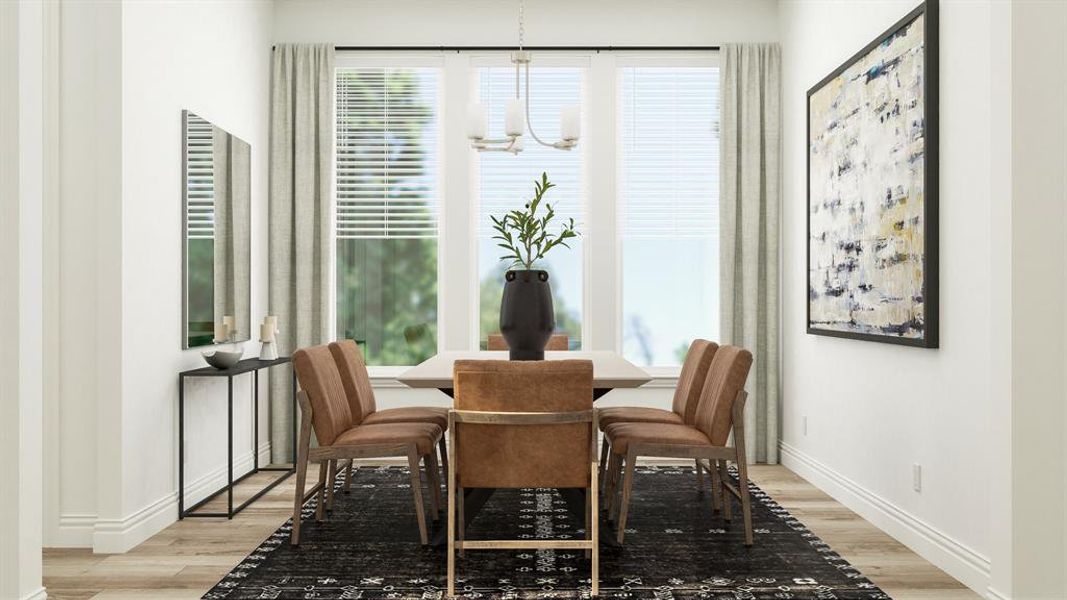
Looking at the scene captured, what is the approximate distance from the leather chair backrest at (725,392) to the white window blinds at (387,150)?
265 centimetres

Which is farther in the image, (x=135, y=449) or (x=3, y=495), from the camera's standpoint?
(x=135, y=449)

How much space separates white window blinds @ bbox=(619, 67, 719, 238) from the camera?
5570 mm

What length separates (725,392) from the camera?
345cm

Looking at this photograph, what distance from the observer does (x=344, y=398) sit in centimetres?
389

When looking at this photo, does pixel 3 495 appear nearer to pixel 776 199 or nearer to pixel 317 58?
pixel 317 58

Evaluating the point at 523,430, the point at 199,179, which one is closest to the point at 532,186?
the point at 199,179

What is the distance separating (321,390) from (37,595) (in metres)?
1.24

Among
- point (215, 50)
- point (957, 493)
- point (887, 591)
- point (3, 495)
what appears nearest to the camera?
point (3, 495)

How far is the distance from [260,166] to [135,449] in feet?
7.58

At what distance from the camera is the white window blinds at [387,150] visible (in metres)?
5.57

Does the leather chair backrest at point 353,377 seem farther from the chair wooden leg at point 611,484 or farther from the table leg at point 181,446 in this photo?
the chair wooden leg at point 611,484

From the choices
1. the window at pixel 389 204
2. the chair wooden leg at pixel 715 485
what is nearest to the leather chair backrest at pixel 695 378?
the chair wooden leg at pixel 715 485

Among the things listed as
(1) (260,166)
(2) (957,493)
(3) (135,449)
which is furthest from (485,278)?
(2) (957,493)

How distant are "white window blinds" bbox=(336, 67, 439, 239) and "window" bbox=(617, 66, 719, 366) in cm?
139
